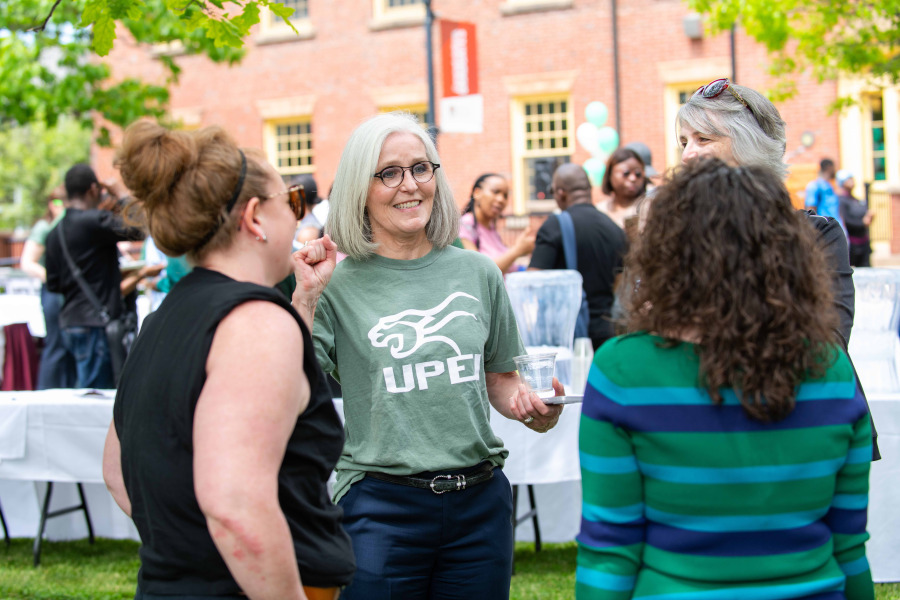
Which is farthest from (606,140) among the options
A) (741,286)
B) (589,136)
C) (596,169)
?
(741,286)

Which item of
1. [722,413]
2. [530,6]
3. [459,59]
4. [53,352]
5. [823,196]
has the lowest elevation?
[53,352]

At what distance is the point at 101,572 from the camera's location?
5051 millimetres

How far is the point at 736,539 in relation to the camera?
1604 mm

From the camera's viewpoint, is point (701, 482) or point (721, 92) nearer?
point (701, 482)

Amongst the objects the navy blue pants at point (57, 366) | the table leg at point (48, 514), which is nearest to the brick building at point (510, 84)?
the navy blue pants at point (57, 366)

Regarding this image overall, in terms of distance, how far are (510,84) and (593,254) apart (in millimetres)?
13418

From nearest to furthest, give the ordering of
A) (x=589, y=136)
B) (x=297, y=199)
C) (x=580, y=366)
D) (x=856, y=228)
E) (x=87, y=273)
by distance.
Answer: (x=297, y=199), (x=580, y=366), (x=87, y=273), (x=856, y=228), (x=589, y=136)

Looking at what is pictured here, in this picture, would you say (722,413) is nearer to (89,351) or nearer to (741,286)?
(741,286)

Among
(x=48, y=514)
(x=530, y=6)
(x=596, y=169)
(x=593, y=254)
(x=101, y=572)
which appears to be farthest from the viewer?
(x=530, y=6)

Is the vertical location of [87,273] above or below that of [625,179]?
below

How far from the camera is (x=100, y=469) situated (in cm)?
469

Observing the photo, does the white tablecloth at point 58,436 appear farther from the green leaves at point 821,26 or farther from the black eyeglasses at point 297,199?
the green leaves at point 821,26

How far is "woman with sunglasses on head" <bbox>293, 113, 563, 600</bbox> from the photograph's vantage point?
2.40 metres

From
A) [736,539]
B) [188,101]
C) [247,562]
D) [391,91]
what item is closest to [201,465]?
[247,562]
